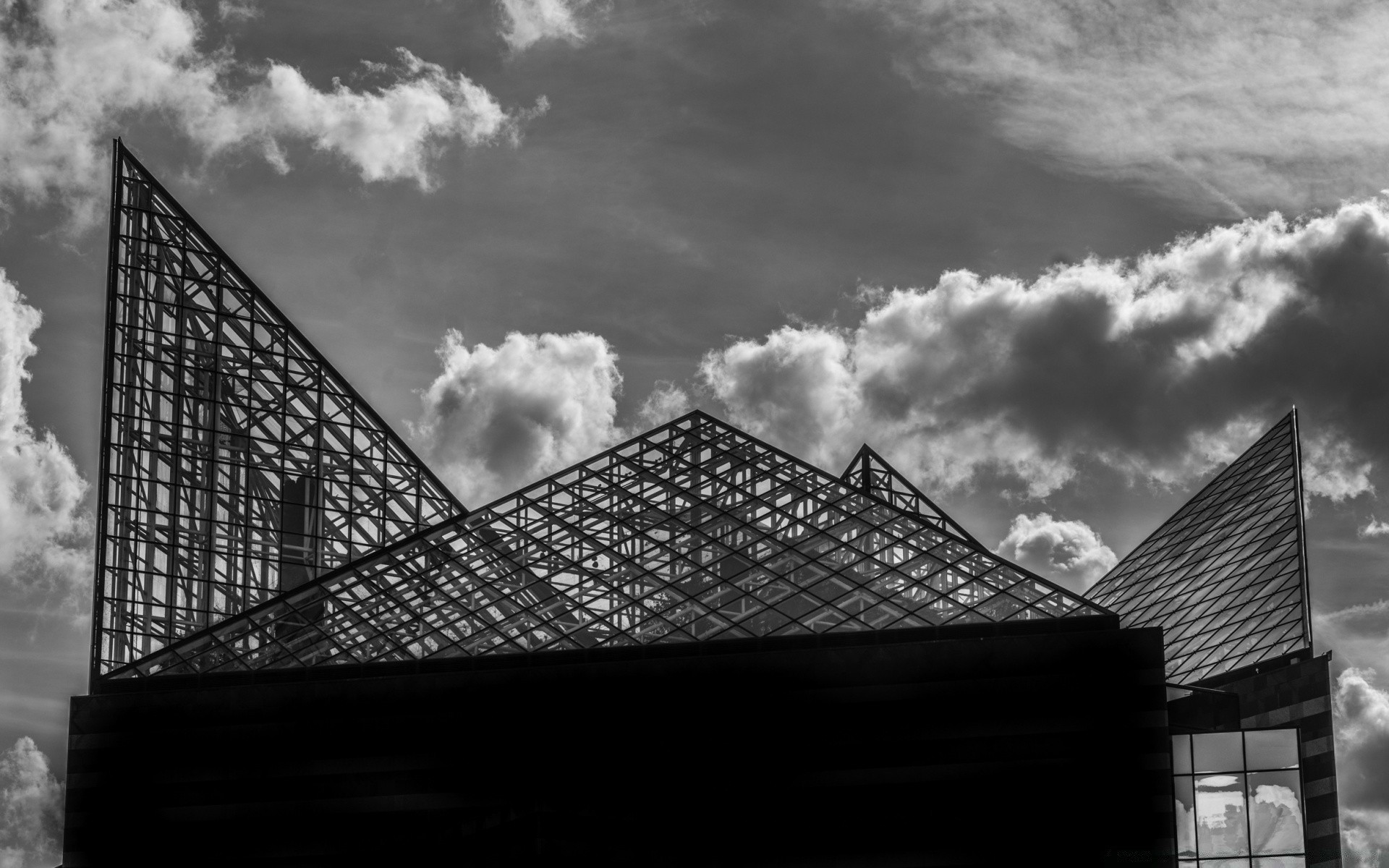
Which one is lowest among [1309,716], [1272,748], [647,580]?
[1272,748]

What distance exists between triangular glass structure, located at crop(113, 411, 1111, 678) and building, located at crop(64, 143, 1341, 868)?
10 cm

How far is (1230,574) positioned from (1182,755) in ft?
43.2

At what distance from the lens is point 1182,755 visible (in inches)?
1873

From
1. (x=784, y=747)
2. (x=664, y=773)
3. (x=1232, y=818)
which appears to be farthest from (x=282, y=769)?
(x=1232, y=818)

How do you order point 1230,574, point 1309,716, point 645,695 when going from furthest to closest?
1. point 1230,574
2. point 1309,716
3. point 645,695

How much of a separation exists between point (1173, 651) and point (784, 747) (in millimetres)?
21987

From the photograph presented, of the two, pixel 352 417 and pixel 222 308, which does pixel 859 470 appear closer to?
pixel 352 417

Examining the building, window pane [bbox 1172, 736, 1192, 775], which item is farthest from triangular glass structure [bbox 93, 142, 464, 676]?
window pane [bbox 1172, 736, 1192, 775]

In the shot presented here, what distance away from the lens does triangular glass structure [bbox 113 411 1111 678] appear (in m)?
43.5

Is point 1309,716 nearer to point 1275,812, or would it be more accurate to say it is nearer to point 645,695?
point 1275,812

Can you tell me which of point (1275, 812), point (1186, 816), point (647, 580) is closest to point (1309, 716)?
point (1275, 812)

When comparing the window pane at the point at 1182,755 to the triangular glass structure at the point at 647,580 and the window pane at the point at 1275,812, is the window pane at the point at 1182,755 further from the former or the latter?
the triangular glass structure at the point at 647,580

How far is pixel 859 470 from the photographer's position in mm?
70562

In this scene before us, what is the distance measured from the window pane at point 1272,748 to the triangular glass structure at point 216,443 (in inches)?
1055
